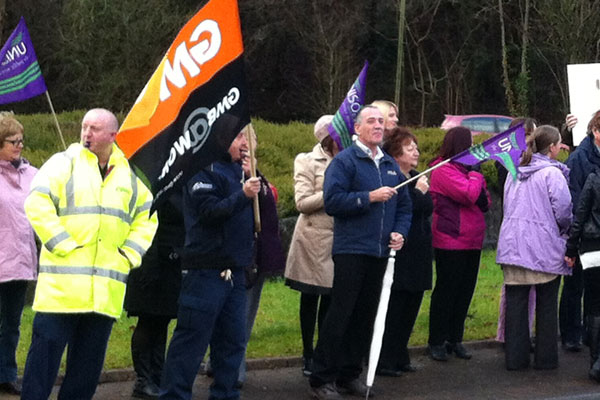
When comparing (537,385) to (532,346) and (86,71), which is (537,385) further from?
(86,71)

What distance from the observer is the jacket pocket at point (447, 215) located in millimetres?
10820

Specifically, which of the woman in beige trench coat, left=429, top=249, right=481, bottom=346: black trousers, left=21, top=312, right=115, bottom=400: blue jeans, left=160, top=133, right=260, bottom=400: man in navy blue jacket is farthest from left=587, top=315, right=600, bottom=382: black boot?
left=21, top=312, right=115, bottom=400: blue jeans

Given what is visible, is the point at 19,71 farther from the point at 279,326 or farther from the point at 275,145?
the point at 275,145

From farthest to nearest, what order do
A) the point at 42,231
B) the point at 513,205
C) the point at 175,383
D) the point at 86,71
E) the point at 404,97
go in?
the point at 404,97 → the point at 86,71 → the point at 513,205 → the point at 175,383 → the point at 42,231

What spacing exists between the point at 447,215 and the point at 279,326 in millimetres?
1891

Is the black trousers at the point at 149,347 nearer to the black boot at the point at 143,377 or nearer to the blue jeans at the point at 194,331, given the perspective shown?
the black boot at the point at 143,377

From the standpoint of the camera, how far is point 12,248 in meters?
8.98

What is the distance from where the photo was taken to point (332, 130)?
32.5 feet

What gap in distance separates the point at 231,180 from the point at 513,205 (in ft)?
10.6

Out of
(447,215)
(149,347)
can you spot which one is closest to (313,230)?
(447,215)

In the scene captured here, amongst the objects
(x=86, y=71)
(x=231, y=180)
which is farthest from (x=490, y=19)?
(x=231, y=180)

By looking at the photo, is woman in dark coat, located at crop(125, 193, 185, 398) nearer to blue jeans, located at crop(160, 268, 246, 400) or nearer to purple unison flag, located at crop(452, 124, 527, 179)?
blue jeans, located at crop(160, 268, 246, 400)

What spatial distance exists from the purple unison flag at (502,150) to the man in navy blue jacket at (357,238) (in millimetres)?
586

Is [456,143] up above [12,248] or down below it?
above
